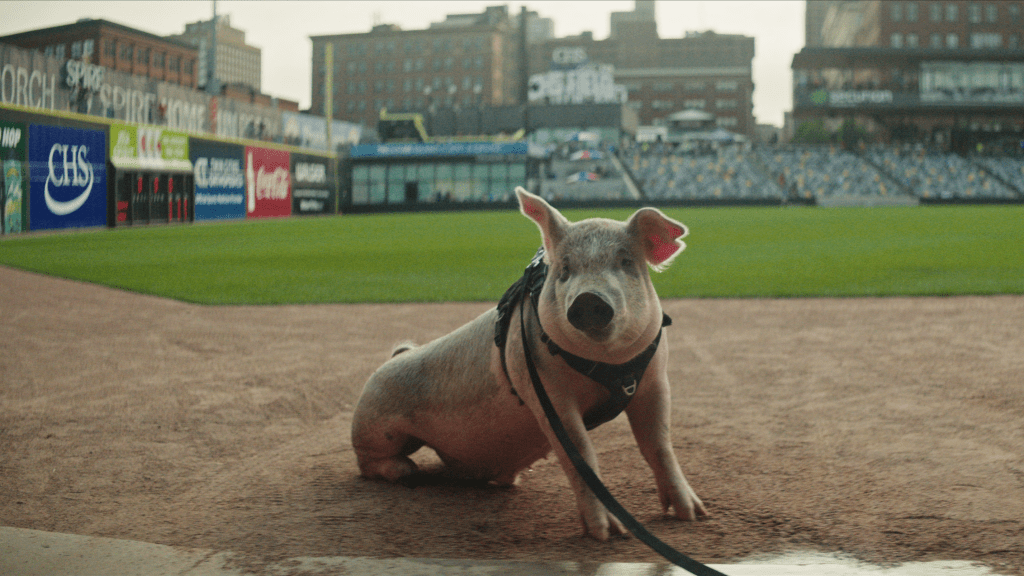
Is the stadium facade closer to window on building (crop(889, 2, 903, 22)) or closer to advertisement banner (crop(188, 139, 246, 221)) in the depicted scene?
window on building (crop(889, 2, 903, 22))

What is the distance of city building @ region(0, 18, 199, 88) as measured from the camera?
73.5 metres

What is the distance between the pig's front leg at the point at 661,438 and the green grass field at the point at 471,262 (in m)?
8.68

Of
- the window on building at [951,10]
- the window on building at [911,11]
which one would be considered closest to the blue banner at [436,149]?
the window on building at [911,11]

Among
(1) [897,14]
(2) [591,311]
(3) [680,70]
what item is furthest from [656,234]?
(3) [680,70]

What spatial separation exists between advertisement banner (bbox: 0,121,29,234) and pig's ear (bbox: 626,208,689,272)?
1188 inches

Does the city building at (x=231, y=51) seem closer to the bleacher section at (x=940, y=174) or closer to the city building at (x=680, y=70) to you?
the city building at (x=680, y=70)

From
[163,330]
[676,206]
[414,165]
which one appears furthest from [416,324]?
[414,165]

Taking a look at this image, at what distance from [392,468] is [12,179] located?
96.2 feet

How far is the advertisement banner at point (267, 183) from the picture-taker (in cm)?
4388

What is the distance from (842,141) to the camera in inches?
2872

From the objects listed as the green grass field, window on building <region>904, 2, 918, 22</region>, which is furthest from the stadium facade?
the green grass field

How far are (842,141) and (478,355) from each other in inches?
3022

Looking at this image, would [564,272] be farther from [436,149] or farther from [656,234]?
[436,149]

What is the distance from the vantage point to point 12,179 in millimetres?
27781
